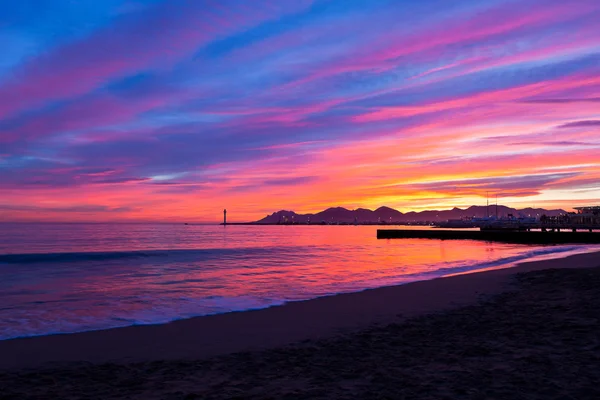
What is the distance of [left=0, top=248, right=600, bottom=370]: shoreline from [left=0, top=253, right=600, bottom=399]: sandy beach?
4cm

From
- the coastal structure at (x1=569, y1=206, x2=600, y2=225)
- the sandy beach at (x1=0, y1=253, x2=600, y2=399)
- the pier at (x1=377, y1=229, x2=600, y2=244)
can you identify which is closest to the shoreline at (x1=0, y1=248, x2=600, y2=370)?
the sandy beach at (x1=0, y1=253, x2=600, y2=399)

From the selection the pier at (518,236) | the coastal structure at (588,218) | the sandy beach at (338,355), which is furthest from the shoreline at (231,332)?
the coastal structure at (588,218)

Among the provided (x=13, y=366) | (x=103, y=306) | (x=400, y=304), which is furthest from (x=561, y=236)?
(x=13, y=366)

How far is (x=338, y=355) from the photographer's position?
324 inches

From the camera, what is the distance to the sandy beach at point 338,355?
247 inches

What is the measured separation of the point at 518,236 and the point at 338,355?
78787mm

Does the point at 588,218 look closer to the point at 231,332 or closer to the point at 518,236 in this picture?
the point at 518,236

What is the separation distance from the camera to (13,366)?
820cm

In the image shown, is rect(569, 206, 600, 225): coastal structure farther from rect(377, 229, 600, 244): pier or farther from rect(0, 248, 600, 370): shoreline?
rect(0, 248, 600, 370): shoreline

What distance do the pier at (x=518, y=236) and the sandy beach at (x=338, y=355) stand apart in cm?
6543

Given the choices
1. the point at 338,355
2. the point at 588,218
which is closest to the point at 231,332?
the point at 338,355

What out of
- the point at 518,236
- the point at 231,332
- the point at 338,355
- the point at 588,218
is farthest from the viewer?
the point at 588,218

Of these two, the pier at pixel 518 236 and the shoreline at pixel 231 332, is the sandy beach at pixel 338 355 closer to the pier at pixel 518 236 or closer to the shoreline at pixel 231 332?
the shoreline at pixel 231 332

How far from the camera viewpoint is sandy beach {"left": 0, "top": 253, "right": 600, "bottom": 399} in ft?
20.5
